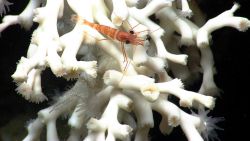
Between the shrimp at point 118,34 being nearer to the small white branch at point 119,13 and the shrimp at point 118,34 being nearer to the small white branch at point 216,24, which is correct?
the small white branch at point 119,13

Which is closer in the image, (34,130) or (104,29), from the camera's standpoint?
(104,29)

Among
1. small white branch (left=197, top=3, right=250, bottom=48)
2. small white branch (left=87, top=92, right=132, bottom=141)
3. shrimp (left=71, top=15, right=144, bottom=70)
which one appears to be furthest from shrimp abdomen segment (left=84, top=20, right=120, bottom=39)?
small white branch (left=197, top=3, right=250, bottom=48)

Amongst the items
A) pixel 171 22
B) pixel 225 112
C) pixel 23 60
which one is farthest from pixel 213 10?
pixel 23 60

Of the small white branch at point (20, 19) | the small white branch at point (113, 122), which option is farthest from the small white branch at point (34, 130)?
the small white branch at point (20, 19)

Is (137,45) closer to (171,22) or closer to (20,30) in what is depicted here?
(171,22)

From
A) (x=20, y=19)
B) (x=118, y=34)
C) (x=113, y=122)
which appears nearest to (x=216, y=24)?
(x=118, y=34)

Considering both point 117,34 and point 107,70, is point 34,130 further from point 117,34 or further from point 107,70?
point 117,34

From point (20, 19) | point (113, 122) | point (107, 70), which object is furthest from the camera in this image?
point (20, 19)

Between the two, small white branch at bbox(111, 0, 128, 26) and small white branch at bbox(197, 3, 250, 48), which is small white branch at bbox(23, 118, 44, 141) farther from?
small white branch at bbox(197, 3, 250, 48)
